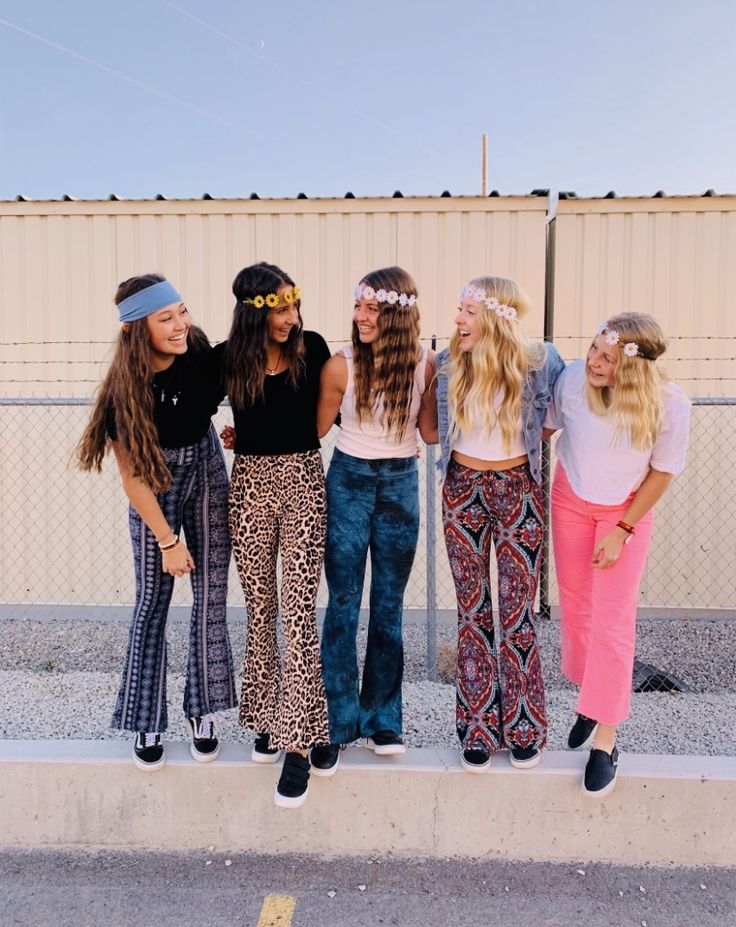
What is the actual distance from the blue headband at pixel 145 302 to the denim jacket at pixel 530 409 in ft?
3.33

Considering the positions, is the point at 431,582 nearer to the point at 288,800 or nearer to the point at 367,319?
the point at 288,800

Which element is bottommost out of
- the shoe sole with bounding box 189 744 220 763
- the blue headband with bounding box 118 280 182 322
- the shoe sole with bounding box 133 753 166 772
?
the shoe sole with bounding box 133 753 166 772

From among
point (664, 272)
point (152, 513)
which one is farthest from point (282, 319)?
point (664, 272)

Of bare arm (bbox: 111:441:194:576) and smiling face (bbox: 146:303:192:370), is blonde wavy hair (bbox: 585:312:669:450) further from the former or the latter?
bare arm (bbox: 111:441:194:576)

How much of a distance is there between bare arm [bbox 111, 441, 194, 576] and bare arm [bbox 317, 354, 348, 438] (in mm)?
672

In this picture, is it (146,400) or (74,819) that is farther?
(74,819)

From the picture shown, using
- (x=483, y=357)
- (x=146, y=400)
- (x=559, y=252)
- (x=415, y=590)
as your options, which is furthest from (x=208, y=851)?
(x=559, y=252)

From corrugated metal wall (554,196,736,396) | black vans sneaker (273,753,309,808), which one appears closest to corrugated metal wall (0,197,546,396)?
corrugated metal wall (554,196,736,396)

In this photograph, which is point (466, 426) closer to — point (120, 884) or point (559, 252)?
point (120, 884)

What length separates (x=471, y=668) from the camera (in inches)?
107

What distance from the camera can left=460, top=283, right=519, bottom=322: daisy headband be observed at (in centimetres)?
255

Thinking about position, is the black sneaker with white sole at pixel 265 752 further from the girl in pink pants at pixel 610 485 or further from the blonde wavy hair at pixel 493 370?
the blonde wavy hair at pixel 493 370

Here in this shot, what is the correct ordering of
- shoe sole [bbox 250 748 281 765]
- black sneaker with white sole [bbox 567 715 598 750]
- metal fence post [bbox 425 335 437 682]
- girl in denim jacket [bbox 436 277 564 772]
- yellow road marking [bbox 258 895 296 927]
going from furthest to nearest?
metal fence post [bbox 425 335 437 682] → black sneaker with white sole [bbox 567 715 598 750] → shoe sole [bbox 250 748 281 765] → girl in denim jacket [bbox 436 277 564 772] → yellow road marking [bbox 258 895 296 927]

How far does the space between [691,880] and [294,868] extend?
150 cm
